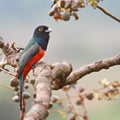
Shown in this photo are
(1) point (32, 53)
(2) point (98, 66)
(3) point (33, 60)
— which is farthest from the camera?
(1) point (32, 53)

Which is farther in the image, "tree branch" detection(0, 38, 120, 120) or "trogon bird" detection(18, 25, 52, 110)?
"trogon bird" detection(18, 25, 52, 110)

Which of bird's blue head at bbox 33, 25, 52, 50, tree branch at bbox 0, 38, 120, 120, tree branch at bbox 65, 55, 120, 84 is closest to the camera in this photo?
tree branch at bbox 0, 38, 120, 120

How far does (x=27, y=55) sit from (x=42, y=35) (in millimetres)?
788

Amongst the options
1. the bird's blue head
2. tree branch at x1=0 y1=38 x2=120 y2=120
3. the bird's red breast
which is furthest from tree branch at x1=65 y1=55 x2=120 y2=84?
the bird's blue head

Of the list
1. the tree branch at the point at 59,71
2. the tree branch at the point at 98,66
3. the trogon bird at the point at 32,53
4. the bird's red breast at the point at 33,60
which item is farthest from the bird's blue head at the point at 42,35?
the tree branch at the point at 98,66

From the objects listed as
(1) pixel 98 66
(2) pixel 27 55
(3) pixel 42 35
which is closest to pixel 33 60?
(2) pixel 27 55

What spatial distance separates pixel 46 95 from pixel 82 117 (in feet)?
2.45

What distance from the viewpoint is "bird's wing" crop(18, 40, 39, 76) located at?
2.82m

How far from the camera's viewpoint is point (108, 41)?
6147 centimetres

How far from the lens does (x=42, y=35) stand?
3.82 meters

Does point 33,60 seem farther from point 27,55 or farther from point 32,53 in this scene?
point 32,53

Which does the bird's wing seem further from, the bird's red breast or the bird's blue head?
the bird's blue head

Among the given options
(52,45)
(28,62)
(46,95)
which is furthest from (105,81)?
(52,45)

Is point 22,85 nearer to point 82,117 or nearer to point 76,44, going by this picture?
point 82,117
